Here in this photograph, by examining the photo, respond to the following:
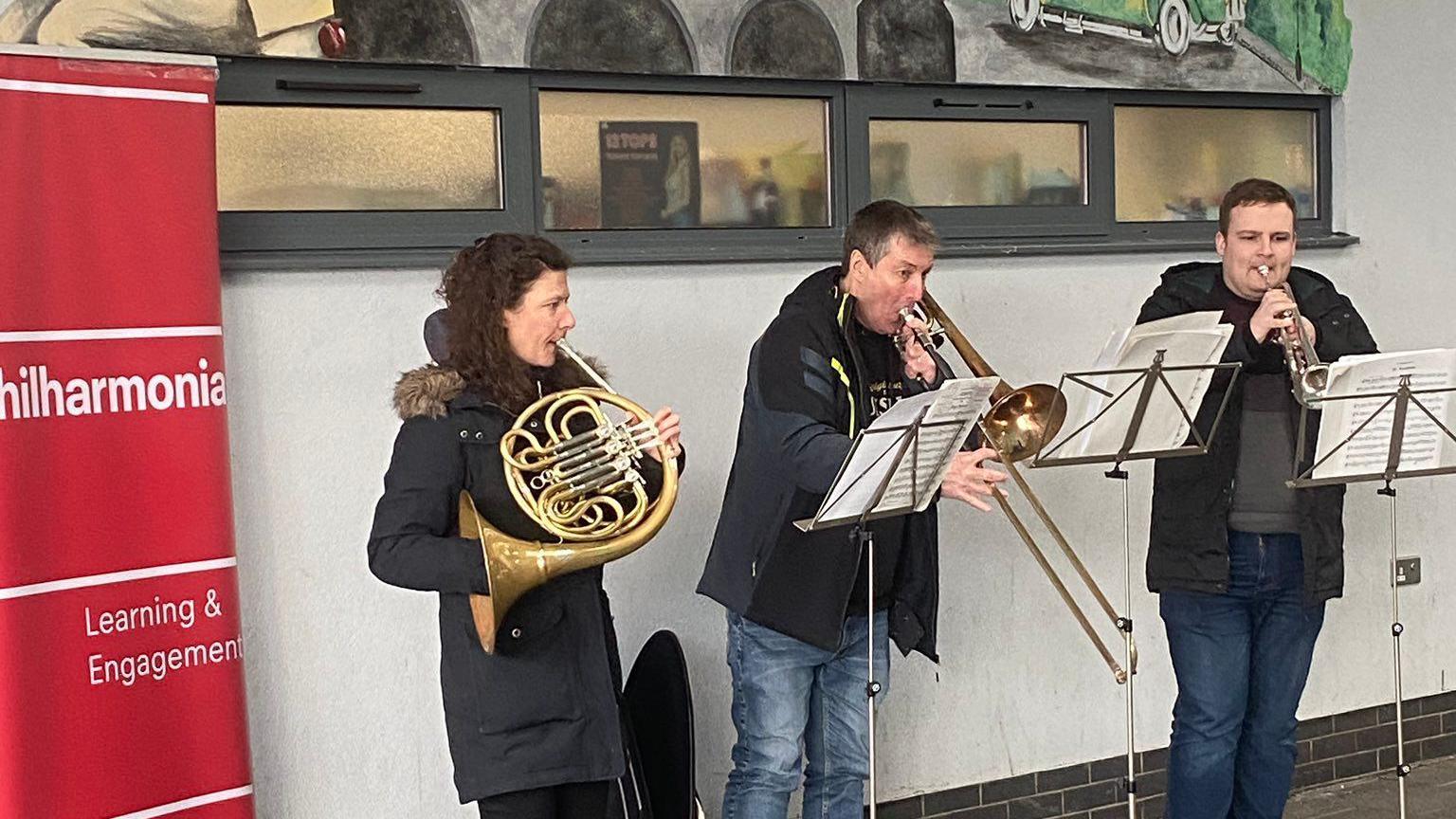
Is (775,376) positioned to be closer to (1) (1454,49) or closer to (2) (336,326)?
(2) (336,326)

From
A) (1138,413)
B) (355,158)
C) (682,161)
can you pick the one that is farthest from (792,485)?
(355,158)

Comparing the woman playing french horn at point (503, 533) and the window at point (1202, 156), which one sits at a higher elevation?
the window at point (1202, 156)

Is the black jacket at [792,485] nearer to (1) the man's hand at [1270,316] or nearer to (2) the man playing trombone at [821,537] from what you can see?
(2) the man playing trombone at [821,537]

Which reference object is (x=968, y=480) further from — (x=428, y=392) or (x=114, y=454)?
(x=114, y=454)

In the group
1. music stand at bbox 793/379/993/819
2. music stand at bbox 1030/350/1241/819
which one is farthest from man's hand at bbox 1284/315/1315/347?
music stand at bbox 793/379/993/819

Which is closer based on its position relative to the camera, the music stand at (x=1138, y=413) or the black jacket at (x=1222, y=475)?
the music stand at (x=1138, y=413)

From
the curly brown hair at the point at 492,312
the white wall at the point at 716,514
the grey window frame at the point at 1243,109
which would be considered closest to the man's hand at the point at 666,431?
the curly brown hair at the point at 492,312

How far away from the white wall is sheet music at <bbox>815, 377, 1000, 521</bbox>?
1.10 m

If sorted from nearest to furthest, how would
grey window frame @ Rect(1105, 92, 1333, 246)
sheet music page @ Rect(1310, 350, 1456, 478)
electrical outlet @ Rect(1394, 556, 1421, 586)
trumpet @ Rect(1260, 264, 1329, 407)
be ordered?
1. sheet music page @ Rect(1310, 350, 1456, 478)
2. trumpet @ Rect(1260, 264, 1329, 407)
3. grey window frame @ Rect(1105, 92, 1333, 246)
4. electrical outlet @ Rect(1394, 556, 1421, 586)

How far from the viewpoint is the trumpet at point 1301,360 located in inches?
135

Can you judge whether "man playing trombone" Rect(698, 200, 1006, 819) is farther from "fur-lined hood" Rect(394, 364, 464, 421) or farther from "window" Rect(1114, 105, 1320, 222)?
"window" Rect(1114, 105, 1320, 222)

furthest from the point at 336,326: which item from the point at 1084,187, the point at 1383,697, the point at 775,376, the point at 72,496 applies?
the point at 1383,697

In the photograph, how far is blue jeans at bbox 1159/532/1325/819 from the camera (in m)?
3.73

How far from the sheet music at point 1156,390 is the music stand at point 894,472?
33 cm
